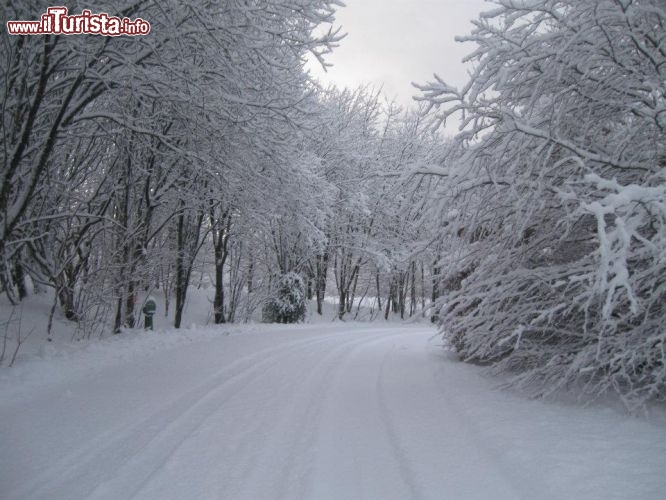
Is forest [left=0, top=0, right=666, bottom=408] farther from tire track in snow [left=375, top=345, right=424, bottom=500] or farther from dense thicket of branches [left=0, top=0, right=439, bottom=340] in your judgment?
tire track in snow [left=375, top=345, right=424, bottom=500]

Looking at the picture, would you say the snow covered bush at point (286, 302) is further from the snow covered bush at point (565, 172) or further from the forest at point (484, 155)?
the snow covered bush at point (565, 172)

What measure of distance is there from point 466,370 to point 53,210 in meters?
8.55

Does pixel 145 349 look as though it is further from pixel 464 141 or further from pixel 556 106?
pixel 556 106

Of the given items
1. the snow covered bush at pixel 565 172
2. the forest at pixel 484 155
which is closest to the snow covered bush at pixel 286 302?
the forest at pixel 484 155

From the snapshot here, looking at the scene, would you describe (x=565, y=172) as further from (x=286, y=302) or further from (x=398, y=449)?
(x=286, y=302)

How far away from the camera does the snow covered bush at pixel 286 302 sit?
18.1 metres

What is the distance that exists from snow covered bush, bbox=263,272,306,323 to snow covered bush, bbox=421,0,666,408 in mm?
13275

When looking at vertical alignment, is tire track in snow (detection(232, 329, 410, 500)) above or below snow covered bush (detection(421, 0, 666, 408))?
below

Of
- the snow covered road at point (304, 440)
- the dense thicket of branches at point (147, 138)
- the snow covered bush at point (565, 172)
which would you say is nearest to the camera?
the snow covered road at point (304, 440)

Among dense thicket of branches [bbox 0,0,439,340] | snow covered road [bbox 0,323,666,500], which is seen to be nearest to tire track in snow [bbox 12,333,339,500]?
snow covered road [bbox 0,323,666,500]

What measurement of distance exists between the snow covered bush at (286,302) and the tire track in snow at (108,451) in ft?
42.1

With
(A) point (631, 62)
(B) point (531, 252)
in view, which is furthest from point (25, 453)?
(A) point (631, 62)

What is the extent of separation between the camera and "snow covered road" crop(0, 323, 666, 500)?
2.85 m

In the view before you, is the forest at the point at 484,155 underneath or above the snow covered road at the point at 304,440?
above
